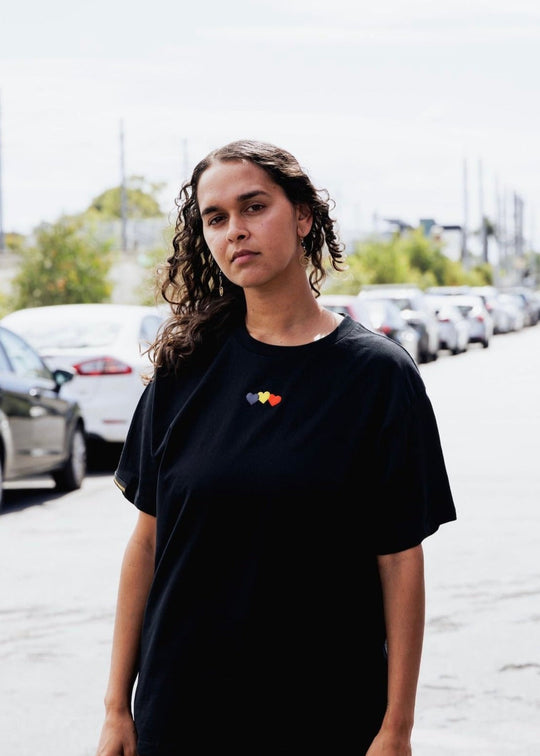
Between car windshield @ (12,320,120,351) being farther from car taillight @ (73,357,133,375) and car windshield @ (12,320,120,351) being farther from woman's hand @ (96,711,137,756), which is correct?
woman's hand @ (96,711,137,756)

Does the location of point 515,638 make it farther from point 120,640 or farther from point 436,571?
point 120,640

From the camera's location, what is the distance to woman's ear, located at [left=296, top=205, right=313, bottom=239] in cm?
260

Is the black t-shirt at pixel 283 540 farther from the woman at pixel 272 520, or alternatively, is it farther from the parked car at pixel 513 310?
the parked car at pixel 513 310

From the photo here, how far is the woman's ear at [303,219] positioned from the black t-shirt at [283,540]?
0.25 m

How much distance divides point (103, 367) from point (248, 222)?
11.3m

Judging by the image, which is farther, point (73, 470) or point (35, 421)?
point (73, 470)

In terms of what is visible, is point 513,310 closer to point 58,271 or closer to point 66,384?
point 58,271

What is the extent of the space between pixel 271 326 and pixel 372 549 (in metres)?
0.42

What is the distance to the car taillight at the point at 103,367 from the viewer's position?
1362cm

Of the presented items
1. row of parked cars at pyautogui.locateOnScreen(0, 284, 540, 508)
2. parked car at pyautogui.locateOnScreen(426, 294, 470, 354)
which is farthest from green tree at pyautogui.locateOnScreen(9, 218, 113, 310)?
row of parked cars at pyautogui.locateOnScreen(0, 284, 540, 508)

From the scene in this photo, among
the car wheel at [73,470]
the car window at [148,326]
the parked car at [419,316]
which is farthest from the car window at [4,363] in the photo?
the parked car at [419,316]

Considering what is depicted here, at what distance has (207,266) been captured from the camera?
9.17 ft

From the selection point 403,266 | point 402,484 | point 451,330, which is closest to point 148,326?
point 402,484

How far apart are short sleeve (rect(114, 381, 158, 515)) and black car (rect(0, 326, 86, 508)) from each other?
8.25m
